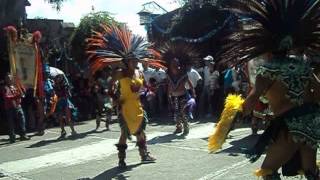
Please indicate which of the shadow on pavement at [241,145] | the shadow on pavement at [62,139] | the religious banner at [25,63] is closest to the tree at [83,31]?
the shadow on pavement at [62,139]

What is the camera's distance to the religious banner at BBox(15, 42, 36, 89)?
1198 cm

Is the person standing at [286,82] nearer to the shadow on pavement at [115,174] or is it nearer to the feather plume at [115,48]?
the shadow on pavement at [115,174]

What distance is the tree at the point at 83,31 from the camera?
1978 centimetres

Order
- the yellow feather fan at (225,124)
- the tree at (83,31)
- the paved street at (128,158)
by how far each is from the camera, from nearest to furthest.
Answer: the yellow feather fan at (225,124) → the paved street at (128,158) → the tree at (83,31)

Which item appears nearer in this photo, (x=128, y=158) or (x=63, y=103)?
(x=128, y=158)

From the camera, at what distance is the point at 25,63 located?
12.1 metres

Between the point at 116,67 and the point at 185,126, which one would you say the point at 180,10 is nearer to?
the point at 185,126

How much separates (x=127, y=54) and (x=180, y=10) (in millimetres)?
11661

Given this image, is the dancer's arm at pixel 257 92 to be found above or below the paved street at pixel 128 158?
above

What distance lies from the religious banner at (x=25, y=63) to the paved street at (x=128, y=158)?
148 centimetres

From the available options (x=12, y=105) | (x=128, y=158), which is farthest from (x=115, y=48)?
(x=12, y=105)

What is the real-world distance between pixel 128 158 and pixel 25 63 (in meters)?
4.12

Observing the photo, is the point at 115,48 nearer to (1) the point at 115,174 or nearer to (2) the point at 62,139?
(1) the point at 115,174

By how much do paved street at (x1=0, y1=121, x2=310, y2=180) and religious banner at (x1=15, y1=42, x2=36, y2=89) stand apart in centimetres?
148
